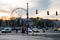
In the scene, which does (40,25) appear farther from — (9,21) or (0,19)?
(0,19)

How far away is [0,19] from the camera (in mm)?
181250

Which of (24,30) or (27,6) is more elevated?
(27,6)

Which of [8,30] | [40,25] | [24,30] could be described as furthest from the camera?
[40,25]

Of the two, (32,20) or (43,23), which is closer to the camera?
(43,23)

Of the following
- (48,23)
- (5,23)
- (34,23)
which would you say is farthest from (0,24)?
(48,23)

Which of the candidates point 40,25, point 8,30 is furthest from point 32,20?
point 8,30

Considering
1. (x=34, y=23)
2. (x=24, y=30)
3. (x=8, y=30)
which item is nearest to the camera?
(x=24, y=30)

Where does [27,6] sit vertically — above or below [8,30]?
above

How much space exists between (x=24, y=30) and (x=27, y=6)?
6.83 meters

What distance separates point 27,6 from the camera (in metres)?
58.6

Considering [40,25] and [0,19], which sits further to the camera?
[0,19]

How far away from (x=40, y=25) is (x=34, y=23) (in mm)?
13780

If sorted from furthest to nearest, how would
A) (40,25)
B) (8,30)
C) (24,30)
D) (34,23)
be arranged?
(34,23)
(40,25)
(8,30)
(24,30)

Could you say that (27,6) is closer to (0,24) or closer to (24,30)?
(24,30)
